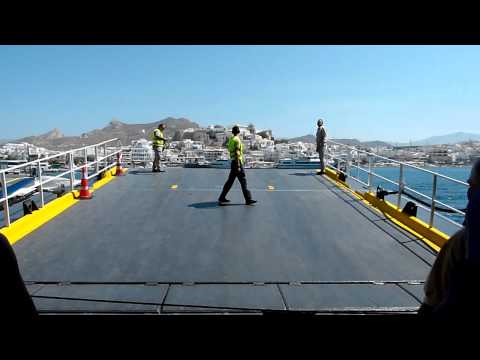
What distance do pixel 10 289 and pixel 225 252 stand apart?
460 centimetres

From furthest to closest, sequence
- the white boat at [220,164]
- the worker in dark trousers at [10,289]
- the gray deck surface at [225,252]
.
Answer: the white boat at [220,164] → the gray deck surface at [225,252] → the worker in dark trousers at [10,289]

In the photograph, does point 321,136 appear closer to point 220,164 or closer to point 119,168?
point 220,164

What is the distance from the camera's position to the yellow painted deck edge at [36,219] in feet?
23.1

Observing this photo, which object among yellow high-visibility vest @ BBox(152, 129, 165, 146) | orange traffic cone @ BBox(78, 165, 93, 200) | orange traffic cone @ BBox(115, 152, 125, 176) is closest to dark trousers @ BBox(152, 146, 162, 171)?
yellow high-visibility vest @ BBox(152, 129, 165, 146)

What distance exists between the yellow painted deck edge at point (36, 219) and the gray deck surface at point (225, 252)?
0.22m

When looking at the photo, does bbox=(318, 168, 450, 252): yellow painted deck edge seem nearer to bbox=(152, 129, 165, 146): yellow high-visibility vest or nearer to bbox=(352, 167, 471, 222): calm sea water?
bbox=(352, 167, 471, 222): calm sea water

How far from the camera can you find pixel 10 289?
190cm

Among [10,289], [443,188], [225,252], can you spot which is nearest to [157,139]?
[225,252]

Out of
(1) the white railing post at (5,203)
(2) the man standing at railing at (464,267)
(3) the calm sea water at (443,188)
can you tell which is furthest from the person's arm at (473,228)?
(1) the white railing post at (5,203)

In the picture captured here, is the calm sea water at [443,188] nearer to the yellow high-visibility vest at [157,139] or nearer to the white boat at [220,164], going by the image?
the white boat at [220,164]

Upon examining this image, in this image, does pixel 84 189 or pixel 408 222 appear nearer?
pixel 408 222
